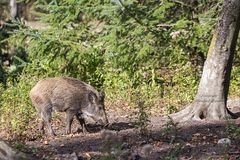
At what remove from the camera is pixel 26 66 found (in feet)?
49.5

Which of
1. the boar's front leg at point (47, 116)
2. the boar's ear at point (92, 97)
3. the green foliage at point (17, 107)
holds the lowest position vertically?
the green foliage at point (17, 107)

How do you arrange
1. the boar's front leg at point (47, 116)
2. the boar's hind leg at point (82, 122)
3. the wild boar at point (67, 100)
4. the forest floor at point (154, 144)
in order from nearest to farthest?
1. the forest floor at point (154, 144)
2. the boar's front leg at point (47, 116)
3. the wild boar at point (67, 100)
4. the boar's hind leg at point (82, 122)

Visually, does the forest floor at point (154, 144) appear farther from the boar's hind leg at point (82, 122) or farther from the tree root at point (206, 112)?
the tree root at point (206, 112)

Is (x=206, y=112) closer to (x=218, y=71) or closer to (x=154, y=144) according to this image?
(x=218, y=71)

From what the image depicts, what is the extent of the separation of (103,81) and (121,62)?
0.99 meters

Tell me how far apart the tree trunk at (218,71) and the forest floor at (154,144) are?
12.3 inches

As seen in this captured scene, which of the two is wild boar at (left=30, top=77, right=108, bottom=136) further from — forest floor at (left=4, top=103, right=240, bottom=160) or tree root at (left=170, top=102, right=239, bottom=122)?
tree root at (left=170, top=102, right=239, bottom=122)

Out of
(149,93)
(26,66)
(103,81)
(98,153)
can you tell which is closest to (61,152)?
(98,153)

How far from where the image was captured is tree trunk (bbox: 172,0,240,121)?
9141 millimetres

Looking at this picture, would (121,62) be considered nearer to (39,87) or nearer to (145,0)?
(145,0)

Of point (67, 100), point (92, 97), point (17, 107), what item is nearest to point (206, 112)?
point (92, 97)

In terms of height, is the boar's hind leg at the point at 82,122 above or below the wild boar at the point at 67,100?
below

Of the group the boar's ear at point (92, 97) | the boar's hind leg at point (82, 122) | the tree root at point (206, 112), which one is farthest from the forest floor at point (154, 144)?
the boar's ear at point (92, 97)

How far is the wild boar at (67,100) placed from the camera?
9.40 m
